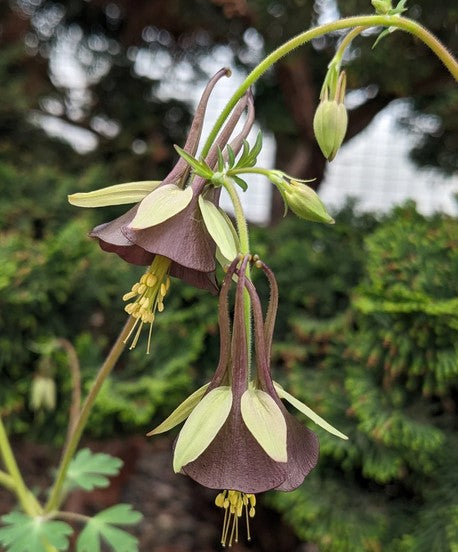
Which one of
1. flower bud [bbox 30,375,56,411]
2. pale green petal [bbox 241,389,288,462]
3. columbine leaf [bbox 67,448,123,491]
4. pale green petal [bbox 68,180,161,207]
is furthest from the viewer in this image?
flower bud [bbox 30,375,56,411]

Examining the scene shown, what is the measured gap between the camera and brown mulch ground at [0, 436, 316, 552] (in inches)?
54.7

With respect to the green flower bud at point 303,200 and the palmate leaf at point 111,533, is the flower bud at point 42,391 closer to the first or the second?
the palmate leaf at point 111,533

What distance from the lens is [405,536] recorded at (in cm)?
98

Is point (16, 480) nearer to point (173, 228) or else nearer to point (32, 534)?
point (32, 534)

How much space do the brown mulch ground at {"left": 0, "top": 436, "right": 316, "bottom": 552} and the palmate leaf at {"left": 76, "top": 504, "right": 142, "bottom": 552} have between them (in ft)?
1.54

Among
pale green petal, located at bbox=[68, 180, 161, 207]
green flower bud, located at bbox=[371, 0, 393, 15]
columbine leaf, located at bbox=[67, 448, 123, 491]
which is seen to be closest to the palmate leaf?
columbine leaf, located at bbox=[67, 448, 123, 491]

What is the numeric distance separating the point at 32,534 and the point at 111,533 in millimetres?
101

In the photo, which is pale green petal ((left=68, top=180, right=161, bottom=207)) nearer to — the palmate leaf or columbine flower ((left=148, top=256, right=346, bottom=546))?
columbine flower ((left=148, top=256, right=346, bottom=546))

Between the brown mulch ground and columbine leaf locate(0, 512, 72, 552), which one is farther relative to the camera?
the brown mulch ground

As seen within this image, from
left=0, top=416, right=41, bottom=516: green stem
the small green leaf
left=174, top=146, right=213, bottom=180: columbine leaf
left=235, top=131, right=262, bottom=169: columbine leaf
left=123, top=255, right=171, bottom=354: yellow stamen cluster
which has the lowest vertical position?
left=0, top=416, right=41, bottom=516: green stem

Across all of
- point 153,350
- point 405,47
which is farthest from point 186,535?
point 405,47

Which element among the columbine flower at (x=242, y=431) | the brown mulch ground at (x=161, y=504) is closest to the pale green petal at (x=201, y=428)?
the columbine flower at (x=242, y=431)

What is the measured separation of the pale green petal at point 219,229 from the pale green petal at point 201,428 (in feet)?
0.38

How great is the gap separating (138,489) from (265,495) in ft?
2.20
